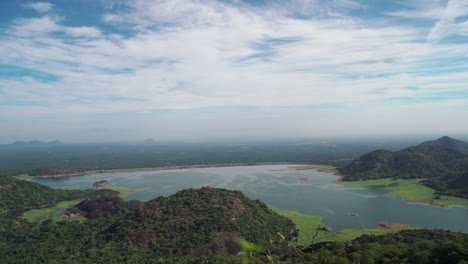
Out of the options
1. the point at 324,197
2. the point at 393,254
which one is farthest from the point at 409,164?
the point at 393,254

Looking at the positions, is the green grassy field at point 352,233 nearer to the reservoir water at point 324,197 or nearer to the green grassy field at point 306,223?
the green grassy field at point 306,223

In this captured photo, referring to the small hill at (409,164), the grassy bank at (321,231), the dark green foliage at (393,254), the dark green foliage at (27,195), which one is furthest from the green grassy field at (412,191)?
the dark green foliage at (27,195)

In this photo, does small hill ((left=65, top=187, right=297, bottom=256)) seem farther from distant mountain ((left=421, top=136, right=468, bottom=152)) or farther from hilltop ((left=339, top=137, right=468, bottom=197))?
distant mountain ((left=421, top=136, right=468, bottom=152))

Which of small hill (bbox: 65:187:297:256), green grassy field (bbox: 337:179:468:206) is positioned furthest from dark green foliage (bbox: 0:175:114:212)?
green grassy field (bbox: 337:179:468:206)

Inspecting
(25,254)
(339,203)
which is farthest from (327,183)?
(25,254)

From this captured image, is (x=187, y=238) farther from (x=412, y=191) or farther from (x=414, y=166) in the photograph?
(x=414, y=166)

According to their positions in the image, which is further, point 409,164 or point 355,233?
point 409,164
